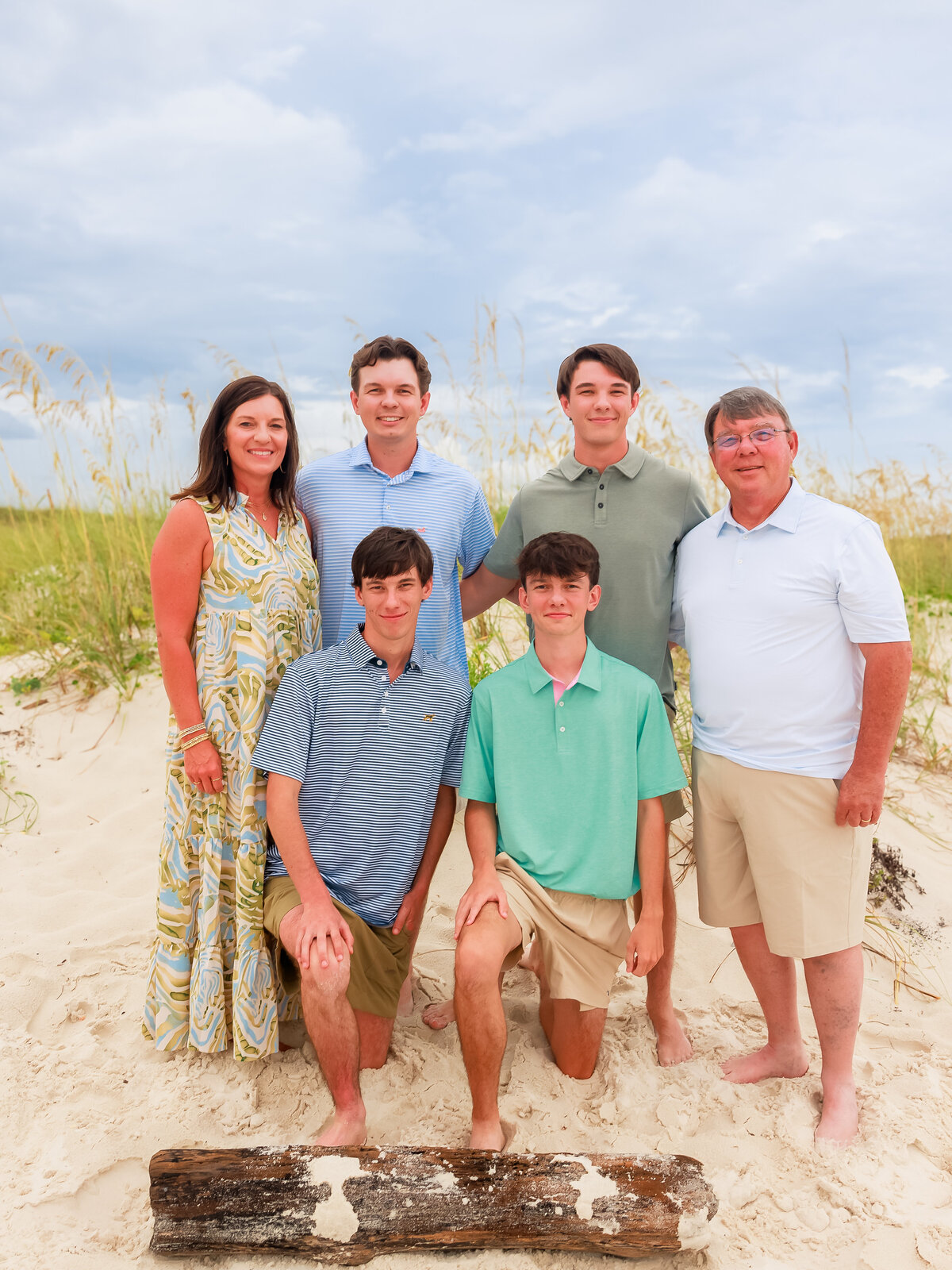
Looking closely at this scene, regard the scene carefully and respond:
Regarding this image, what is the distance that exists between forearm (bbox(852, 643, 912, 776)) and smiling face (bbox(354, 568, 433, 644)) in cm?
136

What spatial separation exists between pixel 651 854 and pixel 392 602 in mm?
1149

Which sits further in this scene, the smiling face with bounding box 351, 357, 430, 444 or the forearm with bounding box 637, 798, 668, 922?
the smiling face with bounding box 351, 357, 430, 444

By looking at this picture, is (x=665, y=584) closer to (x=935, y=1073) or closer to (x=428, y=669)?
(x=428, y=669)

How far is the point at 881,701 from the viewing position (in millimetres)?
2443

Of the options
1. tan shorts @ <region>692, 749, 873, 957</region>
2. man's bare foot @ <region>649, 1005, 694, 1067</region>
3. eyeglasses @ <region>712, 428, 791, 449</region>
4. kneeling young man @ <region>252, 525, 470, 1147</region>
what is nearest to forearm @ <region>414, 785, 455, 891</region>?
kneeling young man @ <region>252, 525, 470, 1147</region>

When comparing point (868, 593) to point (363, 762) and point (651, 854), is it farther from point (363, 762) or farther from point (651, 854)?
point (363, 762)

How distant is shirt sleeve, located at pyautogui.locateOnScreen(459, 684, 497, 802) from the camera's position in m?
2.70

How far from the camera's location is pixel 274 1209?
2.15 meters

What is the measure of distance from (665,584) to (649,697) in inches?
19.1

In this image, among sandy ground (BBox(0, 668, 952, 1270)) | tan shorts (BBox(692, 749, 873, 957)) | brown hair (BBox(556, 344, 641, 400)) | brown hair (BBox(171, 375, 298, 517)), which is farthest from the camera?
brown hair (BBox(556, 344, 641, 400))

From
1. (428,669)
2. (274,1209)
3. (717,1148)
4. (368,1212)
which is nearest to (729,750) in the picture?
(428,669)

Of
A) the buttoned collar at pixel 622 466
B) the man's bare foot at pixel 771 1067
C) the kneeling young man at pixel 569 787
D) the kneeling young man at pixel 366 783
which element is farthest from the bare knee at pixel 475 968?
the buttoned collar at pixel 622 466

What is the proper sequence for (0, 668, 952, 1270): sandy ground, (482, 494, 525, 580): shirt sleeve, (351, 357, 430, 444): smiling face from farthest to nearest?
(482, 494, 525, 580): shirt sleeve < (351, 357, 430, 444): smiling face < (0, 668, 952, 1270): sandy ground

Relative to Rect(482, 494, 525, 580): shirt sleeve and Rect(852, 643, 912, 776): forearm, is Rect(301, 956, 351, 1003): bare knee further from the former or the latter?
Rect(852, 643, 912, 776): forearm
